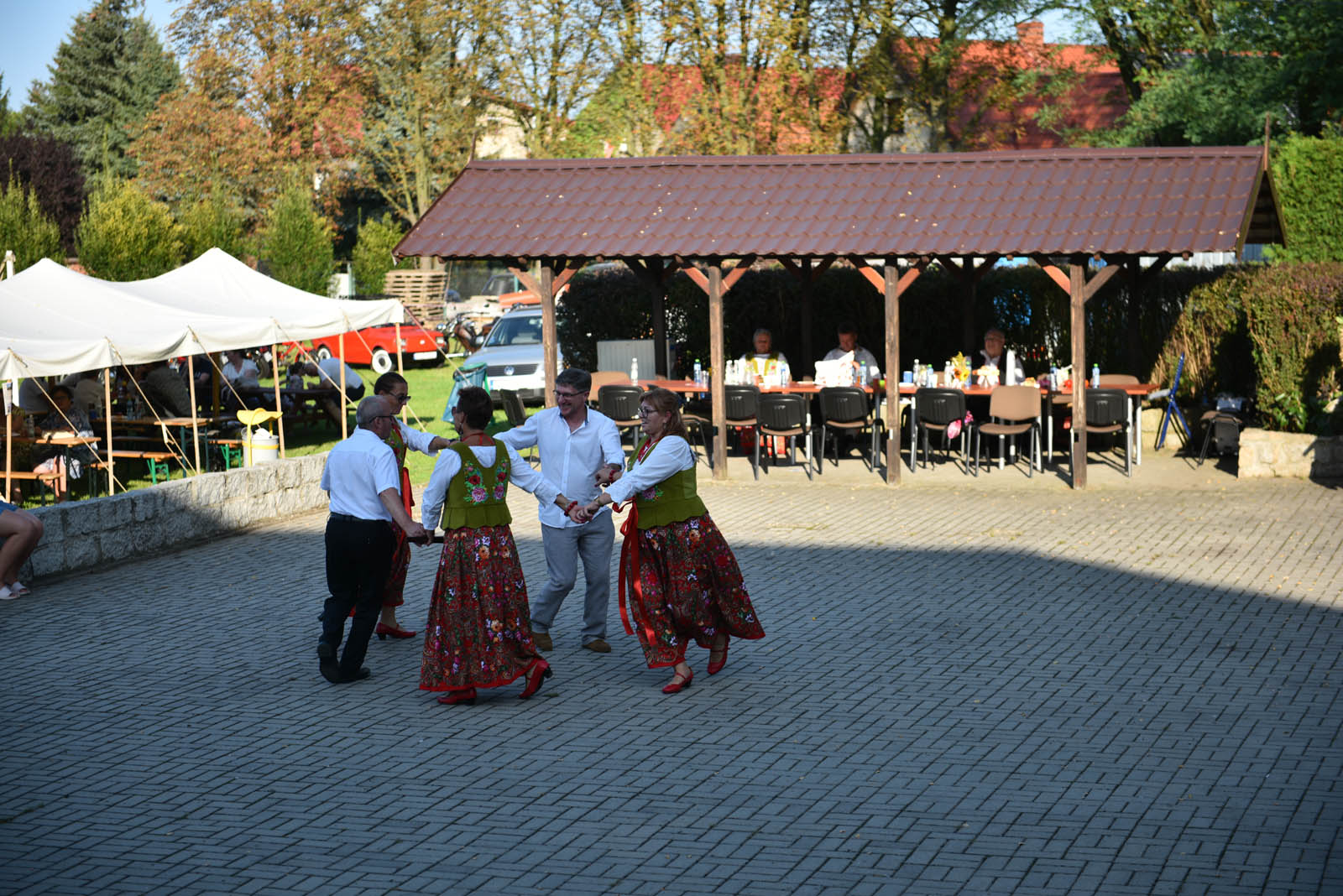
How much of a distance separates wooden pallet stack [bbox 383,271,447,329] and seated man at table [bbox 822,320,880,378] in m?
27.7

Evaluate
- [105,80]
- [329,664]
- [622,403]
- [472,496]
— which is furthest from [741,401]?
[105,80]

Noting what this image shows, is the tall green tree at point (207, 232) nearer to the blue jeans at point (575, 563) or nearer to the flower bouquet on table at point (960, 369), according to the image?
the flower bouquet on table at point (960, 369)

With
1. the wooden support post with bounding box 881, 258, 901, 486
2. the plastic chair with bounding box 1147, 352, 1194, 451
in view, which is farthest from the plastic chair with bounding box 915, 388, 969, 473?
the plastic chair with bounding box 1147, 352, 1194, 451

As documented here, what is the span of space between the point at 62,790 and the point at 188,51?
43818 millimetres

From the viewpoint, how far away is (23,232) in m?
26.7

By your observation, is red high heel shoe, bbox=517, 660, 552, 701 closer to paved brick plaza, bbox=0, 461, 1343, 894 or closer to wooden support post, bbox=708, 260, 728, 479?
paved brick plaza, bbox=0, 461, 1343, 894

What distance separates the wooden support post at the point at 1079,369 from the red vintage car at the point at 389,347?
702 inches

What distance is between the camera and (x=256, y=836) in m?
5.95

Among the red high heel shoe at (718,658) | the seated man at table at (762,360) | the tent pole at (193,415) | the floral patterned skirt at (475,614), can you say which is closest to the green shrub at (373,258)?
the tent pole at (193,415)

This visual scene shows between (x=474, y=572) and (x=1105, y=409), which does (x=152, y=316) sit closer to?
(x=474, y=572)

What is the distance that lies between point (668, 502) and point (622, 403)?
8766mm

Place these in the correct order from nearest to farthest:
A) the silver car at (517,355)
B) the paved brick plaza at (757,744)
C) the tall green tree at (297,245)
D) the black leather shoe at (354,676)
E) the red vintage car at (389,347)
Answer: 1. the paved brick plaza at (757,744)
2. the black leather shoe at (354,676)
3. the silver car at (517,355)
4. the red vintage car at (389,347)
5. the tall green tree at (297,245)

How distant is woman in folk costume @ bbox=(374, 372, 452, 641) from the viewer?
8406mm

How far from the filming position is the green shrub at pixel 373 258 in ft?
148
